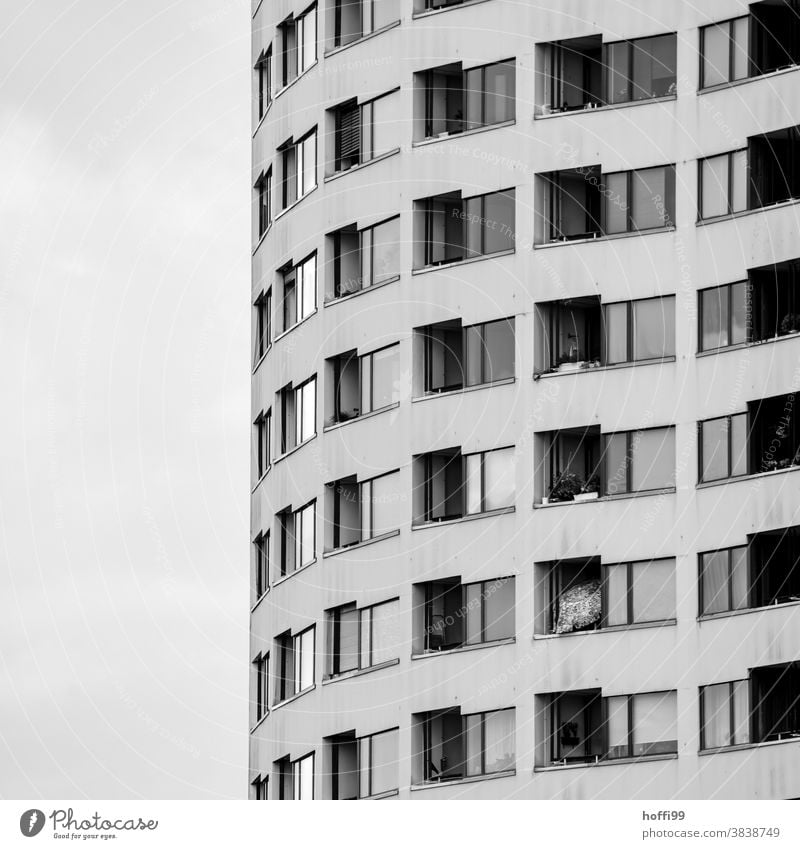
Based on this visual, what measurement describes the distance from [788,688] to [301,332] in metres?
26.0

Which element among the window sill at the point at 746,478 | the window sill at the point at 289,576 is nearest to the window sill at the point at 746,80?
the window sill at the point at 746,478

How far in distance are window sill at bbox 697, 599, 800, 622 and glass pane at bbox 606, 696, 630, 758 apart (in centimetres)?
379

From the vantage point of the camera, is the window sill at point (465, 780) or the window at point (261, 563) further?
the window at point (261, 563)

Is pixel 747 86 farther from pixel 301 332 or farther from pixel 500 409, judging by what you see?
pixel 301 332

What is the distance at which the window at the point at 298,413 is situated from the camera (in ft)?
322

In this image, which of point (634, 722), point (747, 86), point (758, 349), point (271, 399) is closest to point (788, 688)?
point (634, 722)

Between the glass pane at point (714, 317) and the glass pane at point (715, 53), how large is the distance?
24.2 ft

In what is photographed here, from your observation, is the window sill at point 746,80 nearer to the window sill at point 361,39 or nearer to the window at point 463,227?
the window at point 463,227

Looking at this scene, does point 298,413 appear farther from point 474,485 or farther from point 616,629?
point 616,629

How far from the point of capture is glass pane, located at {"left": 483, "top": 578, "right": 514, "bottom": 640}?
292 ft

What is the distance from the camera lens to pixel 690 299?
288 ft

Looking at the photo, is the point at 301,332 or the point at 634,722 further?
the point at 301,332

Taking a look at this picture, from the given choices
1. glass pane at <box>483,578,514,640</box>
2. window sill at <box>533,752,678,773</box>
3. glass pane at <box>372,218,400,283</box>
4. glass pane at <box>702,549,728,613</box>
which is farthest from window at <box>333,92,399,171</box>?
window sill at <box>533,752,678,773</box>

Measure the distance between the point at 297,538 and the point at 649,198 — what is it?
65.7 feet
